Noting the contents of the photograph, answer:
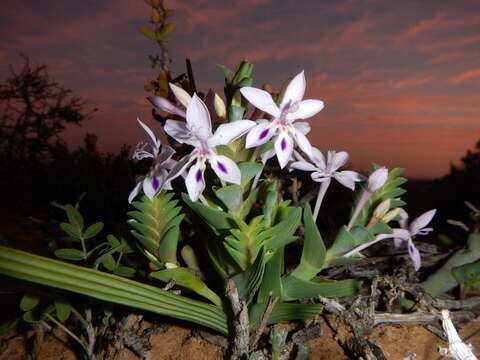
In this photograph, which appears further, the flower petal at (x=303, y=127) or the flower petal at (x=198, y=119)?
the flower petal at (x=303, y=127)

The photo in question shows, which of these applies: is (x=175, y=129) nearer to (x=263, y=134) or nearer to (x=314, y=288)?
(x=263, y=134)

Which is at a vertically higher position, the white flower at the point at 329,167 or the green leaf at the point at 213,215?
the white flower at the point at 329,167

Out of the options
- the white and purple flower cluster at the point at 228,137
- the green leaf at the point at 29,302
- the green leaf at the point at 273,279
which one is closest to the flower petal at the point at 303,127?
the white and purple flower cluster at the point at 228,137

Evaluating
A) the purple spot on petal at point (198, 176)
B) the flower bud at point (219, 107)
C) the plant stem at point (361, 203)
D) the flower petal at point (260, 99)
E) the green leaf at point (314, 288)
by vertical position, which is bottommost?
the green leaf at point (314, 288)

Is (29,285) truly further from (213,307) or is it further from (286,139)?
(286,139)

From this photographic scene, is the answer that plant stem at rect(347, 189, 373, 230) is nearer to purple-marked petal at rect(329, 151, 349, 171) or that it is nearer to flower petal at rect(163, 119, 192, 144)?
purple-marked petal at rect(329, 151, 349, 171)

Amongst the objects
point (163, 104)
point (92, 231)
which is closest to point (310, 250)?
point (163, 104)

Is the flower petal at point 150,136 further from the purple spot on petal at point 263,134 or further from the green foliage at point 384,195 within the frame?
the green foliage at point 384,195
